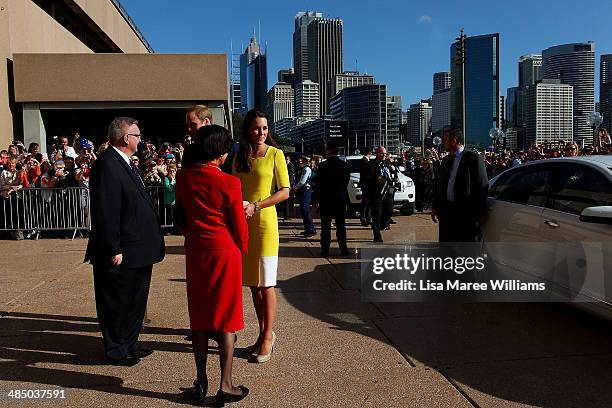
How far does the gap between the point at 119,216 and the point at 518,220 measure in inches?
150

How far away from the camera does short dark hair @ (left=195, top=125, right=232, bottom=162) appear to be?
3583 mm

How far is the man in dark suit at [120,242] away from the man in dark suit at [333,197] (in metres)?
4.49

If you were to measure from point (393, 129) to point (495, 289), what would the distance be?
11661 centimetres

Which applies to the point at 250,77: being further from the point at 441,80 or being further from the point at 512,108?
the point at 512,108

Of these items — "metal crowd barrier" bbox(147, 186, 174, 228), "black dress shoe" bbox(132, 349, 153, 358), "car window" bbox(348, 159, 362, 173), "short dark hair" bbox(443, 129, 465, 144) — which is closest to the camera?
"black dress shoe" bbox(132, 349, 153, 358)

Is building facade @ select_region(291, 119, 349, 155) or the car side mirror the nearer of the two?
the car side mirror

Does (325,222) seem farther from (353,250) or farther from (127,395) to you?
(127,395)

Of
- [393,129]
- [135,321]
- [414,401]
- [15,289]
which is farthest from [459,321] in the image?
[393,129]

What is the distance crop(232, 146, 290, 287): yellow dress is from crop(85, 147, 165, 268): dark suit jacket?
0.77m

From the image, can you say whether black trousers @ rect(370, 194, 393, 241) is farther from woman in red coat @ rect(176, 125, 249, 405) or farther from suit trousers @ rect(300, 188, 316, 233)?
woman in red coat @ rect(176, 125, 249, 405)

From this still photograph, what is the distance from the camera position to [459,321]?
17.4ft

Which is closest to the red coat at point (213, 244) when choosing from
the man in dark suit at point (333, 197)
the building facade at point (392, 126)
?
the man in dark suit at point (333, 197)

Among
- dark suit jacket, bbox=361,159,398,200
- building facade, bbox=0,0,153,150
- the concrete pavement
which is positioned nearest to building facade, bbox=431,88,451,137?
building facade, bbox=0,0,153,150

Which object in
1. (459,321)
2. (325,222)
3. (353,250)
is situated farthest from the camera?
(353,250)
